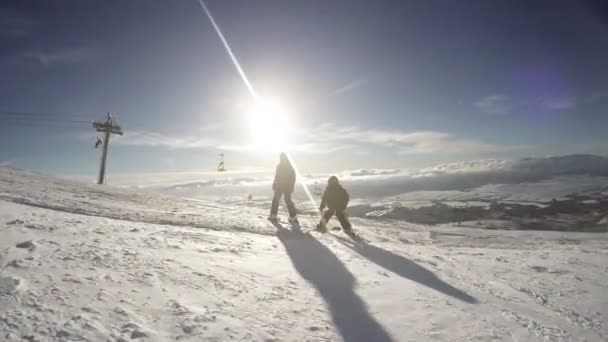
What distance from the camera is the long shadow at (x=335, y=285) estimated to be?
4.90 m

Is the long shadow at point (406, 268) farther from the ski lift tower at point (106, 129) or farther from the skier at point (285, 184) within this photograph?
the ski lift tower at point (106, 129)

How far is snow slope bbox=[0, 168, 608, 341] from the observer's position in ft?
14.0

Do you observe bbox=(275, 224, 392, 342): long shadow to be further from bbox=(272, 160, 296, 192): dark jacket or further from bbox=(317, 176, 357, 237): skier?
bbox=(272, 160, 296, 192): dark jacket

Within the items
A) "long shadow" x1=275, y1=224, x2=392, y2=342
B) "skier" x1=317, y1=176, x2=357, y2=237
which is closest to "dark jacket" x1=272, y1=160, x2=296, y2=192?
"skier" x1=317, y1=176, x2=357, y2=237

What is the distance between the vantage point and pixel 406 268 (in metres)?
8.38

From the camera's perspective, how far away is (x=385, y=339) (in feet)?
15.6

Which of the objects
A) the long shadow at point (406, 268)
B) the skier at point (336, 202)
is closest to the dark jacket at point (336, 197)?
the skier at point (336, 202)

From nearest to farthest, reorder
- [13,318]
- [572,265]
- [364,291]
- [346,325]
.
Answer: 1. [13,318]
2. [346,325]
3. [364,291]
4. [572,265]

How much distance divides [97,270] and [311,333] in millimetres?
3470

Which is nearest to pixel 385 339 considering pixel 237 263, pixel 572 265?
pixel 237 263

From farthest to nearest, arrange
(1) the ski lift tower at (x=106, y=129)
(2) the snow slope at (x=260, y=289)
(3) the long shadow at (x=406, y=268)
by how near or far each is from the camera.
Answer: (1) the ski lift tower at (x=106, y=129) → (3) the long shadow at (x=406, y=268) → (2) the snow slope at (x=260, y=289)

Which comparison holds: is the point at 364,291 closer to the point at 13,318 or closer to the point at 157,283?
the point at 157,283

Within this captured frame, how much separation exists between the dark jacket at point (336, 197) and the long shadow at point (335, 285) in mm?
2262

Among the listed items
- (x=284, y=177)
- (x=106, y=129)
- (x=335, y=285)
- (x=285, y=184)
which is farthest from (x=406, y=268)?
(x=106, y=129)
